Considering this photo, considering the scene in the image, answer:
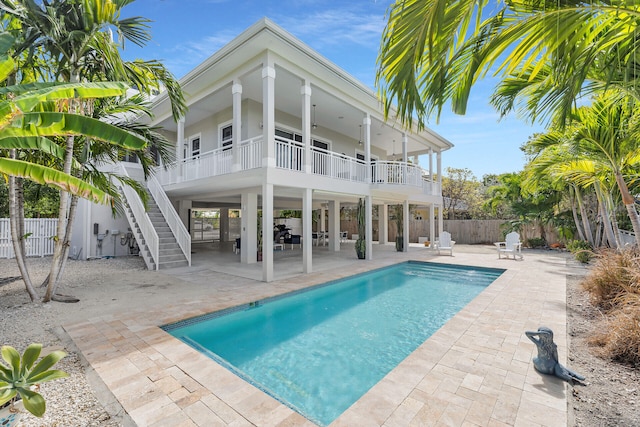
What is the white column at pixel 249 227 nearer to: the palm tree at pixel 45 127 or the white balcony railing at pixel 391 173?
the white balcony railing at pixel 391 173

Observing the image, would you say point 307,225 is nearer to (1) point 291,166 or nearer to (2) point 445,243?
(1) point 291,166

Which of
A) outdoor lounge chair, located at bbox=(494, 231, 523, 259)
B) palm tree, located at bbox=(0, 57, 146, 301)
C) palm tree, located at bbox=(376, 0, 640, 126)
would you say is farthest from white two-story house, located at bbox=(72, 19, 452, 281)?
palm tree, located at bbox=(376, 0, 640, 126)

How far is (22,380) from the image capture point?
241cm

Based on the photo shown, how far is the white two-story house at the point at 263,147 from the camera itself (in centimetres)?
916

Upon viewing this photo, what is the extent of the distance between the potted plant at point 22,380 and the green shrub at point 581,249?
633 inches

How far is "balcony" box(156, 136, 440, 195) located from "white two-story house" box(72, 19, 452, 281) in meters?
0.04

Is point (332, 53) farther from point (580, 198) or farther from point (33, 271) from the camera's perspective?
point (580, 198)

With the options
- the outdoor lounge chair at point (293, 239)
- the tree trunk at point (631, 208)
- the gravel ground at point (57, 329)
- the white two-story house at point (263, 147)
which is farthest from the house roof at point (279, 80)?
the outdoor lounge chair at point (293, 239)

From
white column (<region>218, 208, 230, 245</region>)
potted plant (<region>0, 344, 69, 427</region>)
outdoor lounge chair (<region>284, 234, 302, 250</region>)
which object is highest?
white column (<region>218, 208, 230, 245</region>)

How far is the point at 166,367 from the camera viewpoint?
396 centimetres

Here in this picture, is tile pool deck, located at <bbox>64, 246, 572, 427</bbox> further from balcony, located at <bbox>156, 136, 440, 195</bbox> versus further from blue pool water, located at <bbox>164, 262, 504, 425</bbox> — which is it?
balcony, located at <bbox>156, 136, 440, 195</bbox>

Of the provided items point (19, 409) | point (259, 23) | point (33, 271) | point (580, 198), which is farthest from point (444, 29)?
point (580, 198)

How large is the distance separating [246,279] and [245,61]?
7126mm

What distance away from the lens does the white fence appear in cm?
1363
